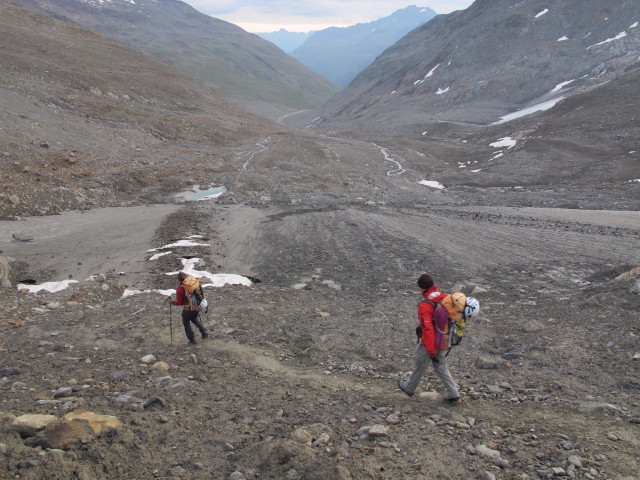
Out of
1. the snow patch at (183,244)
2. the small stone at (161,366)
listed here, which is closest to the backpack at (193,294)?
the small stone at (161,366)

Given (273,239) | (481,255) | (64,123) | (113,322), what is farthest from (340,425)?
(64,123)

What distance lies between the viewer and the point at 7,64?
43844 millimetres

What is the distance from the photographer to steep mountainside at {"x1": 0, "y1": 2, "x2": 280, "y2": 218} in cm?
2423

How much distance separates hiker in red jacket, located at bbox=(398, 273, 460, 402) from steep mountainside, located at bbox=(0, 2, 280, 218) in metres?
19.6

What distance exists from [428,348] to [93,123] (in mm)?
38073

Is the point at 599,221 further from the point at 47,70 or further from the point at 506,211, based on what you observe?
the point at 47,70

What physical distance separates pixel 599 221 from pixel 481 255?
902 cm

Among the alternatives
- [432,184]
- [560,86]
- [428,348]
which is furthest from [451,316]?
[560,86]

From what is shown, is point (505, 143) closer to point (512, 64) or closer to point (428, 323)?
point (428, 323)

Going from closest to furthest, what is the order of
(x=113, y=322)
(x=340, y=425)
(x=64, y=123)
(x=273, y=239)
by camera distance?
(x=340, y=425)
(x=113, y=322)
(x=273, y=239)
(x=64, y=123)

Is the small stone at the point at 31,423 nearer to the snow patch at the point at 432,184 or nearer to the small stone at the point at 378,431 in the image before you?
the small stone at the point at 378,431

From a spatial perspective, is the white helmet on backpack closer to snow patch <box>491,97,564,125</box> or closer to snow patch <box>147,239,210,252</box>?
snow patch <box>147,239,210,252</box>

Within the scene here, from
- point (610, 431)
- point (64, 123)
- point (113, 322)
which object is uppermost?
point (64, 123)

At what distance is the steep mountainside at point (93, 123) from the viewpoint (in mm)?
24234
